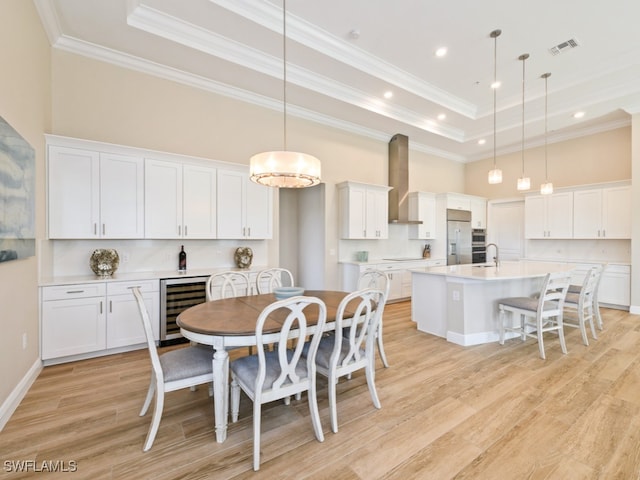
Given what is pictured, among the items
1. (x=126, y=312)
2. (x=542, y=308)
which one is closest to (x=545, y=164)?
(x=542, y=308)

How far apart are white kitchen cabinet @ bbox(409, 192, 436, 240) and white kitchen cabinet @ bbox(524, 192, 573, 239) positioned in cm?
201

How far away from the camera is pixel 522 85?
193 inches

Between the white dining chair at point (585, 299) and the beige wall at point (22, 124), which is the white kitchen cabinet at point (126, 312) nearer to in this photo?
the beige wall at point (22, 124)

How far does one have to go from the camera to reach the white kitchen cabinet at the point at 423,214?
260 inches

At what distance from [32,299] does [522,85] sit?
23.4 feet

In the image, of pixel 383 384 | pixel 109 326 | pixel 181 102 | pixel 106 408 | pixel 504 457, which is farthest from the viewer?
pixel 181 102

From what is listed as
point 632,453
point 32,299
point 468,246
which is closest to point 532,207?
point 468,246

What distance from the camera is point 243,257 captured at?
4488 mm

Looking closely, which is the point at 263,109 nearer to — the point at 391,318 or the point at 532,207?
the point at 391,318

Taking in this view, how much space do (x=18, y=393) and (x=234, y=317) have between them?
6.34 ft

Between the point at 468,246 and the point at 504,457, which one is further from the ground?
the point at 468,246

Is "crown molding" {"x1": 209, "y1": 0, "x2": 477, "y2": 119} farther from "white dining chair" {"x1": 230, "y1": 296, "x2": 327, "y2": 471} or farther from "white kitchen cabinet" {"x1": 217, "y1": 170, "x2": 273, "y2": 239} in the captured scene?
"white dining chair" {"x1": 230, "y1": 296, "x2": 327, "y2": 471}

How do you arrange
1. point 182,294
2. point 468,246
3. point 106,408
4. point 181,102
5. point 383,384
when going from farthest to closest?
point 468,246 < point 181,102 < point 182,294 < point 383,384 < point 106,408

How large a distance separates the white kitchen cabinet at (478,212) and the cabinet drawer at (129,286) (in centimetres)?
699
